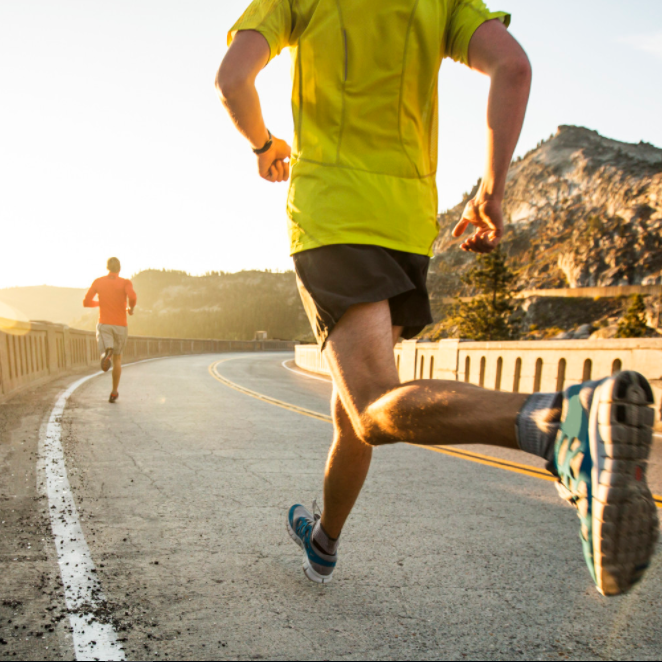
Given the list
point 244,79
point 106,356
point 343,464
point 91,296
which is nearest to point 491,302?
point 106,356

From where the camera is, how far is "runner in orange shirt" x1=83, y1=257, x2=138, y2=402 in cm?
885

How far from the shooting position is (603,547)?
1138 millimetres

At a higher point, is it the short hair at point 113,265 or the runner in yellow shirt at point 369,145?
the short hair at point 113,265

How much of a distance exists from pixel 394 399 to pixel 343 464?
0.71m

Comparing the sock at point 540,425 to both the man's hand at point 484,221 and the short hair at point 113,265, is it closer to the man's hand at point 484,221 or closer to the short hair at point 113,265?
the man's hand at point 484,221

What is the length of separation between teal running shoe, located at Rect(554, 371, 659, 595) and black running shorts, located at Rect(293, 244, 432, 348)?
25.9 inches

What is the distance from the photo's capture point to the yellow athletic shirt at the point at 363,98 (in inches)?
67.5

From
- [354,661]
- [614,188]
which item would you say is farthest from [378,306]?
[614,188]

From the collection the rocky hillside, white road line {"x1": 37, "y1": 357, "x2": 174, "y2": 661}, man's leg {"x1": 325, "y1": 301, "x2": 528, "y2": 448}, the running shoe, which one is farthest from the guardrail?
the rocky hillside

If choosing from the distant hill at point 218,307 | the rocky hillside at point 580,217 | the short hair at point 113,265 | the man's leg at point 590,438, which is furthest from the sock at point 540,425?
the distant hill at point 218,307

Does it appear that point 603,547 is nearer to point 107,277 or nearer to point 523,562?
point 523,562

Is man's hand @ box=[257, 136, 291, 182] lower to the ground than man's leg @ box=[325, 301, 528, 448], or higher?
higher

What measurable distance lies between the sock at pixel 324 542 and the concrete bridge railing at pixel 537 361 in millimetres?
3685

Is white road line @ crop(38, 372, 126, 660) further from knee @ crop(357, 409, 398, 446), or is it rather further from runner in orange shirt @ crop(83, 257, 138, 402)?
runner in orange shirt @ crop(83, 257, 138, 402)
